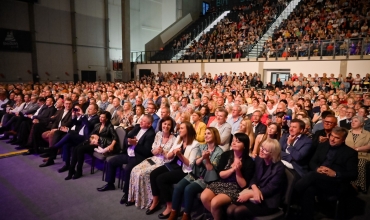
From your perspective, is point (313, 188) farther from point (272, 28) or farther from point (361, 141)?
point (272, 28)

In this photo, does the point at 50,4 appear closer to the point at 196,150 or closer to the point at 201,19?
the point at 201,19

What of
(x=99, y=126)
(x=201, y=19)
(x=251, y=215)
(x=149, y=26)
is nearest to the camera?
(x=251, y=215)

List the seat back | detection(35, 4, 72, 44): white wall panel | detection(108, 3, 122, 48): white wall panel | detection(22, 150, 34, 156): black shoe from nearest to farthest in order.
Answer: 1. the seat back
2. detection(22, 150, 34, 156): black shoe
3. detection(35, 4, 72, 44): white wall panel
4. detection(108, 3, 122, 48): white wall panel

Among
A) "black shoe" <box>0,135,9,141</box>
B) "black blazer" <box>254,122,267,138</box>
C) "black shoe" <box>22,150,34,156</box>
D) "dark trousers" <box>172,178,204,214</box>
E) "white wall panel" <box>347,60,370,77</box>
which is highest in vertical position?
"white wall panel" <box>347,60,370,77</box>

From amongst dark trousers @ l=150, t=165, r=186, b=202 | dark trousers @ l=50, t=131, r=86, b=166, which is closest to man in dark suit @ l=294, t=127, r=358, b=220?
dark trousers @ l=150, t=165, r=186, b=202

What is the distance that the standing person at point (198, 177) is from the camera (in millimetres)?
3000

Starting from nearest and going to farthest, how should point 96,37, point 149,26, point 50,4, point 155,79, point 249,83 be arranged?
point 249,83
point 50,4
point 155,79
point 96,37
point 149,26

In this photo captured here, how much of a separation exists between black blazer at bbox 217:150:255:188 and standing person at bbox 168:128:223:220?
0.39ft

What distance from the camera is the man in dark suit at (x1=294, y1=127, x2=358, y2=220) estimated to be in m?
2.92

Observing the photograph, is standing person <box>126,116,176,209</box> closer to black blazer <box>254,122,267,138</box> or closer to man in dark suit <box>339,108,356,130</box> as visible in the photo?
black blazer <box>254,122,267,138</box>

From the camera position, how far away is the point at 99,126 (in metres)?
4.70

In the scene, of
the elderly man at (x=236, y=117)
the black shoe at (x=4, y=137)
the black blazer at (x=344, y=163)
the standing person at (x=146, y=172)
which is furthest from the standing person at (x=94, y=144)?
the black shoe at (x=4, y=137)

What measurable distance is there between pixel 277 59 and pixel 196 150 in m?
12.4

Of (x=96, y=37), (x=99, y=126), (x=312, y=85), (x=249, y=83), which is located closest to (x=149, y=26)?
(x=96, y=37)
